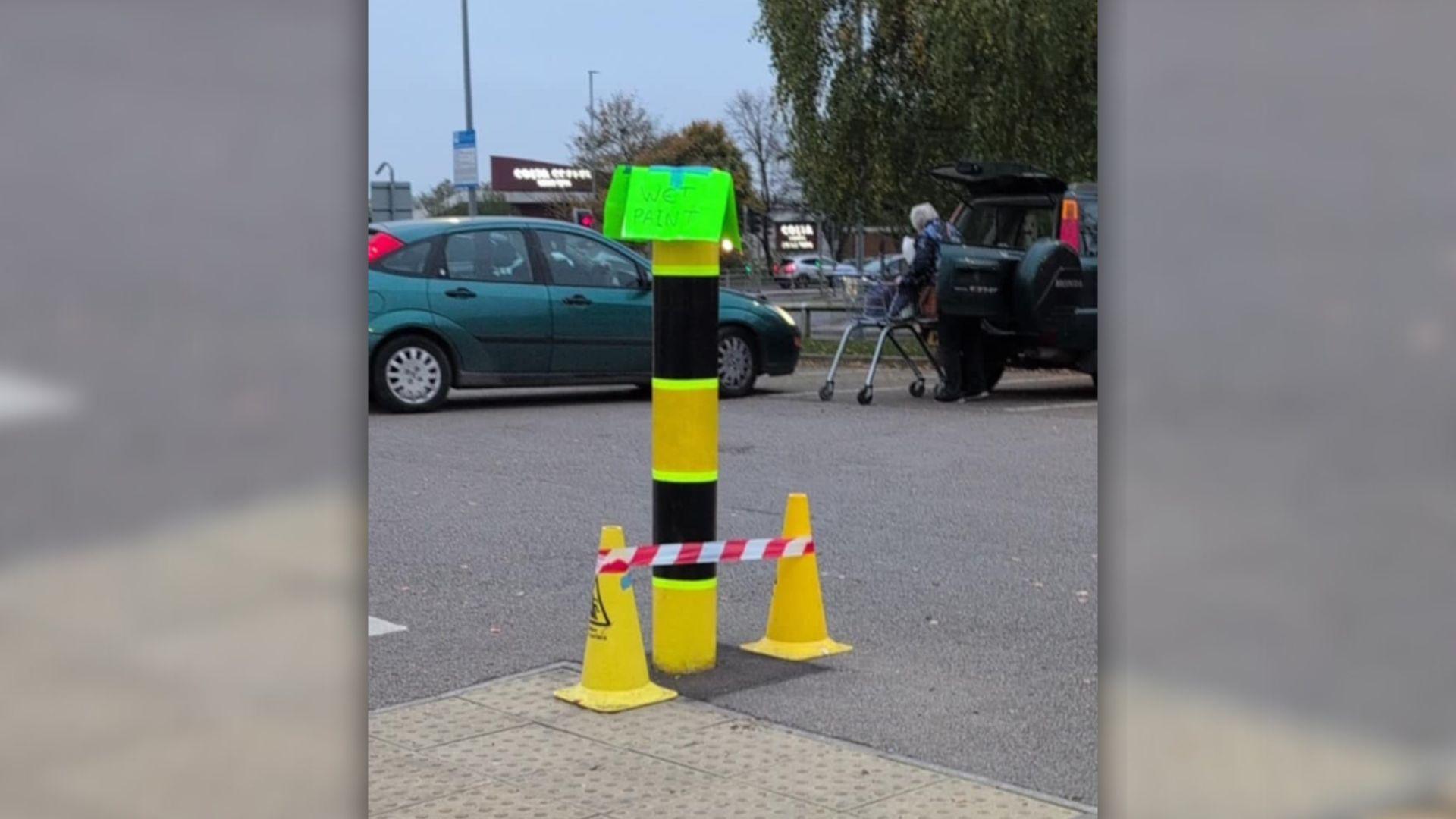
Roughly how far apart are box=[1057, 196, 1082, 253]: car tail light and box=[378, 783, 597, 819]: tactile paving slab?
33.3 ft

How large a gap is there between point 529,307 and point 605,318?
2.15 ft

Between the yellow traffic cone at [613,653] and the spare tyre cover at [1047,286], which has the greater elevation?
the spare tyre cover at [1047,286]

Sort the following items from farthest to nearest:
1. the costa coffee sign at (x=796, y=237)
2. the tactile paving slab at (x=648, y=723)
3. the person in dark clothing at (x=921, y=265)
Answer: the costa coffee sign at (x=796, y=237) → the person in dark clothing at (x=921, y=265) → the tactile paving slab at (x=648, y=723)

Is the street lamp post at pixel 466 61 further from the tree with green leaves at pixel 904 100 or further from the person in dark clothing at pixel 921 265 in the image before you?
the person in dark clothing at pixel 921 265

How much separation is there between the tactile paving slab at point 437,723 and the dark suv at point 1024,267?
866cm

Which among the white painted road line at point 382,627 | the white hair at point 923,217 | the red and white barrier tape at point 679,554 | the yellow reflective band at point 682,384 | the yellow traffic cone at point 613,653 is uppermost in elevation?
the white hair at point 923,217

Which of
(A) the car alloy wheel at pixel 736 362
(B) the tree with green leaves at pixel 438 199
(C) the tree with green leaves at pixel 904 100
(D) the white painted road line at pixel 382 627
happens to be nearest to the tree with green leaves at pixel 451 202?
(B) the tree with green leaves at pixel 438 199

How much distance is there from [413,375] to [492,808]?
8.85 metres

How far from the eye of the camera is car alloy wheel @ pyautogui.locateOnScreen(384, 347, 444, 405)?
1253cm

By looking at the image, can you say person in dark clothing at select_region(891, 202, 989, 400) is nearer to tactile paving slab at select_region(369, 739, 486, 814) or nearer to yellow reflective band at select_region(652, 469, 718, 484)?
yellow reflective band at select_region(652, 469, 718, 484)

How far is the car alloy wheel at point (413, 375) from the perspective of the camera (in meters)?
12.5
